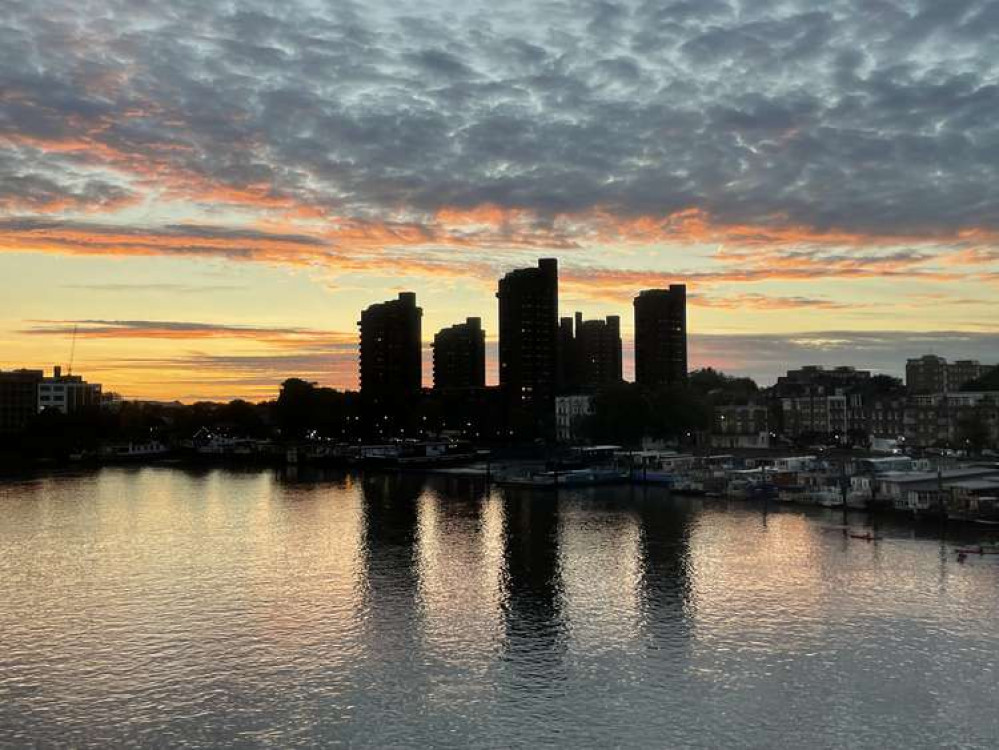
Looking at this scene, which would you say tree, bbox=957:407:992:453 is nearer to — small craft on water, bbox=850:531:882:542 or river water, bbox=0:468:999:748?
river water, bbox=0:468:999:748

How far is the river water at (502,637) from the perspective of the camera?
30.1m

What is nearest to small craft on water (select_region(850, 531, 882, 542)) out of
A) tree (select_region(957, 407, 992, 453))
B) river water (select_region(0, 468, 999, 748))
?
river water (select_region(0, 468, 999, 748))

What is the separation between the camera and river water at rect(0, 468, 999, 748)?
98.7ft

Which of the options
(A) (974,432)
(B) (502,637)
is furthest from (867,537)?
(A) (974,432)

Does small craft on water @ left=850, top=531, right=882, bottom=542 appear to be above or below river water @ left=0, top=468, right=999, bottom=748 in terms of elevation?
above

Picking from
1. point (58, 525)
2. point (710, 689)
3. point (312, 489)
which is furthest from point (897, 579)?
point (312, 489)

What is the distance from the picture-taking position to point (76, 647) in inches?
1549

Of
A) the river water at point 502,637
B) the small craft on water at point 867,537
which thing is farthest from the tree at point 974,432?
the small craft on water at point 867,537

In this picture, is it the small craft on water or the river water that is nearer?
the river water

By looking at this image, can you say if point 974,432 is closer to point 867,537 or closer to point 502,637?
point 867,537

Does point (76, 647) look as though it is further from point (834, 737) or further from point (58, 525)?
point (58, 525)

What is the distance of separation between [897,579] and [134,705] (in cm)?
3933

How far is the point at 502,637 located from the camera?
39.8 meters

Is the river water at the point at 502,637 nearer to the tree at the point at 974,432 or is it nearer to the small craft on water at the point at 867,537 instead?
the small craft on water at the point at 867,537
